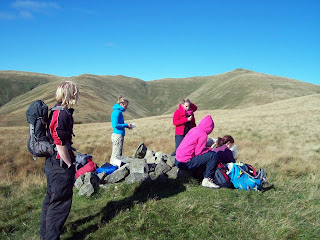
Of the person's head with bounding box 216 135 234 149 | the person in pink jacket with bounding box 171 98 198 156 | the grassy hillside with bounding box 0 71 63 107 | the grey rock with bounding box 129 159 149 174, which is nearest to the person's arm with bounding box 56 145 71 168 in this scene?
the grey rock with bounding box 129 159 149 174

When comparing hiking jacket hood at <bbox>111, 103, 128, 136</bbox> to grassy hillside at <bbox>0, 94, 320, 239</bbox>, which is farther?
hiking jacket hood at <bbox>111, 103, 128, 136</bbox>

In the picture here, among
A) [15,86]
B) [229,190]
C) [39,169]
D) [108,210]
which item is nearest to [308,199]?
[229,190]

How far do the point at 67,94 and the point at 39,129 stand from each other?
0.66m

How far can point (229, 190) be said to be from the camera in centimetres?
572

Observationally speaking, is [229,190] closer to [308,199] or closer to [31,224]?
[308,199]

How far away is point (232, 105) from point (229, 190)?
124 meters

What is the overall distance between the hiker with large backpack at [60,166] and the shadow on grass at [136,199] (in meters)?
0.56

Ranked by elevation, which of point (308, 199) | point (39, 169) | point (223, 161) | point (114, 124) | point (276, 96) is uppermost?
point (276, 96)

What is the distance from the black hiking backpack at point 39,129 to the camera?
11.3 ft

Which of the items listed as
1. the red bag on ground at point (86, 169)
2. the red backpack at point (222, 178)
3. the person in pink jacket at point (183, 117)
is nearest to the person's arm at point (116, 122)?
the red bag on ground at point (86, 169)

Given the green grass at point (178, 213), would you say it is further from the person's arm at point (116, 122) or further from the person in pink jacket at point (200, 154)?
the person's arm at point (116, 122)

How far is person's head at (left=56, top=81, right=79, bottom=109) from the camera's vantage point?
3.49 metres

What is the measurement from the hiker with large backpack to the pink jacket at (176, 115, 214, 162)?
313cm

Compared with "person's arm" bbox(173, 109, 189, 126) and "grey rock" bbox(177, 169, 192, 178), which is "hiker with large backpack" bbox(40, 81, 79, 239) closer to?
"grey rock" bbox(177, 169, 192, 178)
